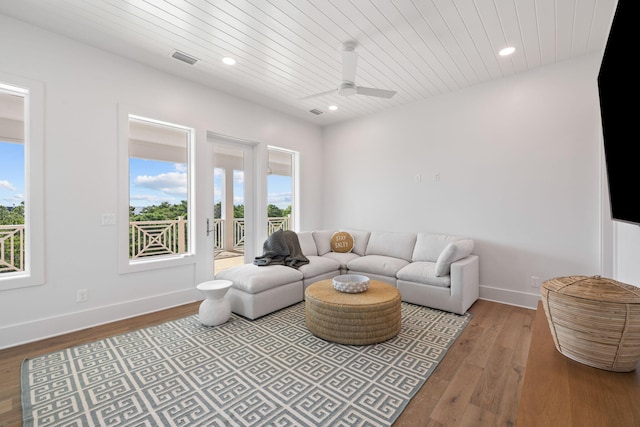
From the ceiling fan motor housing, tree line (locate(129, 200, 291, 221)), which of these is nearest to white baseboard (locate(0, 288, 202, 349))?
tree line (locate(129, 200, 291, 221))

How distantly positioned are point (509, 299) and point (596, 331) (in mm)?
3165

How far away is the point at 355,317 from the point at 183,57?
10.5 feet

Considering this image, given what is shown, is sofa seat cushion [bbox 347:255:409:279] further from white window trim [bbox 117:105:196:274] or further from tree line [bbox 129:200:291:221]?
white window trim [bbox 117:105:196:274]

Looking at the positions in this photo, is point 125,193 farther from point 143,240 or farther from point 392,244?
point 392,244

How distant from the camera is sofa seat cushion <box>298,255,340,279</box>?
12.1 ft

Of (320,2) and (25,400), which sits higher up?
(320,2)

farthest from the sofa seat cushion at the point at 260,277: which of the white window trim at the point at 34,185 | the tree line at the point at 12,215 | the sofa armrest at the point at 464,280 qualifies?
the tree line at the point at 12,215

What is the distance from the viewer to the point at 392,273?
145 inches

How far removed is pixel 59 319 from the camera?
2713 mm

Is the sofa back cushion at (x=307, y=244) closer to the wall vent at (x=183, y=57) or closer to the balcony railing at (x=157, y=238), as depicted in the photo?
the balcony railing at (x=157, y=238)

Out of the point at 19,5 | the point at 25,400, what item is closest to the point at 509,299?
the point at 25,400

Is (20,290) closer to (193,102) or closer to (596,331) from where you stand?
(193,102)

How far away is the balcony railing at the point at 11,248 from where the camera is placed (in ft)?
8.64

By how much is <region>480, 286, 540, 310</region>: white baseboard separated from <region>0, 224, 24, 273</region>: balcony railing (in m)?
5.12
